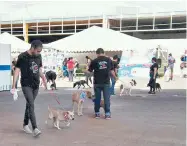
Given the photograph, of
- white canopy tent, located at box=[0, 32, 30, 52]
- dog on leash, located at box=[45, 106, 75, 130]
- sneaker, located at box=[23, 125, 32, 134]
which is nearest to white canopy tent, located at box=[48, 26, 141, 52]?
white canopy tent, located at box=[0, 32, 30, 52]

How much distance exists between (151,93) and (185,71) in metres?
12.4

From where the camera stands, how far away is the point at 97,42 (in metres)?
22.3

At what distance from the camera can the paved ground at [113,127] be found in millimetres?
6438

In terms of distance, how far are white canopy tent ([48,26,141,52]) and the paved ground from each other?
1114cm

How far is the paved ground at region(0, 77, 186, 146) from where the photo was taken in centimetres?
644

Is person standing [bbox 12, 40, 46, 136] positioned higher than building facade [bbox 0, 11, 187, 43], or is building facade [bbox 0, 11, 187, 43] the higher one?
building facade [bbox 0, 11, 187, 43]

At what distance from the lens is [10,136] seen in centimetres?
688

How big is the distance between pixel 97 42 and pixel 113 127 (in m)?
14.9

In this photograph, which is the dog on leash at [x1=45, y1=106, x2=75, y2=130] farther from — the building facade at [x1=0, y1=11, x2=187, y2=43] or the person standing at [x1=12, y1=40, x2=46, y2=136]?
the building facade at [x1=0, y1=11, x2=187, y2=43]

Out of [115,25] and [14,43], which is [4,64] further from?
[115,25]

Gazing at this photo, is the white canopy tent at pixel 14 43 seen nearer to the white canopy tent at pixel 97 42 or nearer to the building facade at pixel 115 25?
the white canopy tent at pixel 97 42

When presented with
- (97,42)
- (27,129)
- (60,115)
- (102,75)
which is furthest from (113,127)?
(97,42)

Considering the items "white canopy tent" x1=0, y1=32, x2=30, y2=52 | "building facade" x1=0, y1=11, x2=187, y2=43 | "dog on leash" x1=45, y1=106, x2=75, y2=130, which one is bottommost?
"dog on leash" x1=45, y1=106, x2=75, y2=130

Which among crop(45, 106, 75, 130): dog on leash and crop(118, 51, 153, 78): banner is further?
crop(118, 51, 153, 78): banner
